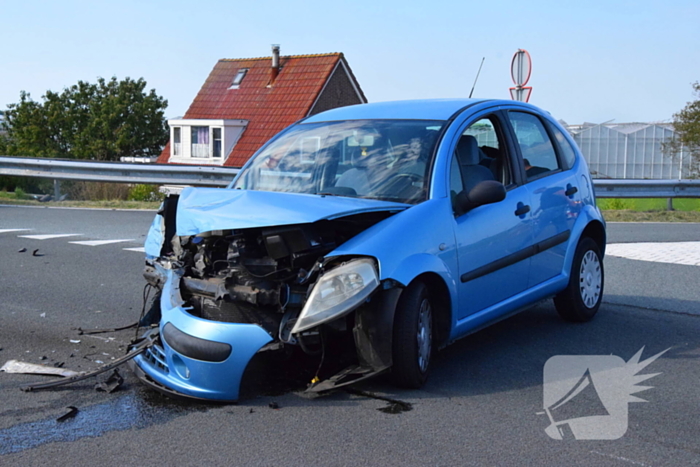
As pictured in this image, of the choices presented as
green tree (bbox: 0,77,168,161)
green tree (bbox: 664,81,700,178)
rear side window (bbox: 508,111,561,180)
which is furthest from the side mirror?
green tree (bbox: 0,77,168,161)

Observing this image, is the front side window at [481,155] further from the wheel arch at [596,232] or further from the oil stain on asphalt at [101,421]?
the oil stain on asphalt at [101,421]

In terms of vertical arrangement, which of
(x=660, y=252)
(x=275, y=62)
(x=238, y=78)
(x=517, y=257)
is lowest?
(x=660, y=252)

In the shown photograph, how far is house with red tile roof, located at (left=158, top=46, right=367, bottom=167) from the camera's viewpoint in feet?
145

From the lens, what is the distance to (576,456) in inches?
149

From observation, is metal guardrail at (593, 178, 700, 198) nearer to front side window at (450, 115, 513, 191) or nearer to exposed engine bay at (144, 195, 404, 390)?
front side window at (450, 115, 513, 191)

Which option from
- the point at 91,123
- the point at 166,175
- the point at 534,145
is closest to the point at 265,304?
the point at 534,145

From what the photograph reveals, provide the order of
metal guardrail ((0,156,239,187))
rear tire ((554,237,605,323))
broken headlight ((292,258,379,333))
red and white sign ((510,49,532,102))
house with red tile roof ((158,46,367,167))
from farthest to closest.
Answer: house with red tile roof ((158,46,367,167))
metal guardrail ((0,156,239,187))
red and white sign ((510,49,532,102))
rear tire ((554,237,605,323))
broken headlight ((292,258,379,333))

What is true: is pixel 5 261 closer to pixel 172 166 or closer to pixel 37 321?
pixel 37 321

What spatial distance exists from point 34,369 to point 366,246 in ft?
7.51

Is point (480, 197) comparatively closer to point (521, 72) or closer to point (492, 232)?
point (492, 232)

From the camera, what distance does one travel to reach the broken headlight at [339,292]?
Result: 170 inches

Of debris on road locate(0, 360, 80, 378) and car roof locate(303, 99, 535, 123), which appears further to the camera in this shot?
car roof locate(303, 99, 535, 123)

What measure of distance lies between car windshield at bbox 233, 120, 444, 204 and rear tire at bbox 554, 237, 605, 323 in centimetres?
187

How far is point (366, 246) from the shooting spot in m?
4.50
